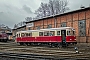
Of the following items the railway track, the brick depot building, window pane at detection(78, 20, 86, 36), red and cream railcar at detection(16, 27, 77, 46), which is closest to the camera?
the railway track

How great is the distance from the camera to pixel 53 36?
1145 inches

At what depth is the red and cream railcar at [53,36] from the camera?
2798 centimetres

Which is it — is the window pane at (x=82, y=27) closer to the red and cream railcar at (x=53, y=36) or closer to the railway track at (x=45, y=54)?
the red and cream railcar at (x=53, y=36)

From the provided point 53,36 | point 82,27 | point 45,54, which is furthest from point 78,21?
point 45,54

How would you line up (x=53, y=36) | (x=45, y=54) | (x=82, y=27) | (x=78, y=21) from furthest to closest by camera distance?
(x=78, y=21), (x=82, y=27), (x=53, y=36), (x=45, y=54)

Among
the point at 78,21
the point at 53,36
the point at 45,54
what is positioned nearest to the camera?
the point at 45,54

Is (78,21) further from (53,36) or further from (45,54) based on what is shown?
(45,54)

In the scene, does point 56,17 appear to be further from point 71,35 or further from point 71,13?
point 71,35

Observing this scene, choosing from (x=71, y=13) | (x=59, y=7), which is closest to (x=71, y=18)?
(x=71, y=13)

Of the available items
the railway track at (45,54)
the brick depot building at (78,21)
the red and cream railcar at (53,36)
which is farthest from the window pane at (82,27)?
the railway track at (45,54)

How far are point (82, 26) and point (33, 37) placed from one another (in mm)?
8491

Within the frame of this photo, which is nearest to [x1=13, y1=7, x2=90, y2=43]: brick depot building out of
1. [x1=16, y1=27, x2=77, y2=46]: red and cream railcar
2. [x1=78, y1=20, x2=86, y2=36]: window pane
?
[x1=78, y1=20, x2=86, y2=36]: window pane

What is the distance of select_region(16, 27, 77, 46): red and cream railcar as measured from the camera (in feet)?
91.8

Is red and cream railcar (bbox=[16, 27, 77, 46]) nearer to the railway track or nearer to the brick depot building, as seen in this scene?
the brick depot building
